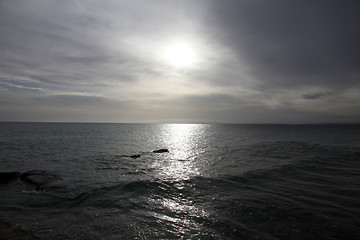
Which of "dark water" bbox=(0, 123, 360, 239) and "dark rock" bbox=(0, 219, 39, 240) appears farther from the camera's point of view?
"dark water" bbox=(0, 123, 360, 239)

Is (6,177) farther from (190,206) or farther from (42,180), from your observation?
(190,206)

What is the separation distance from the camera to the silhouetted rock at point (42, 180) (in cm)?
1573

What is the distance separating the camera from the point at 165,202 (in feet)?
42.8

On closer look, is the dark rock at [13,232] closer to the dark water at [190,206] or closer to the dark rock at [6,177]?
the dark water at [190,206]

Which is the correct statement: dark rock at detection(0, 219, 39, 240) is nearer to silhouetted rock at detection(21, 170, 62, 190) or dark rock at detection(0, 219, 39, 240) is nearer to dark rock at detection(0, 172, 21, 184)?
silhouetted rock at detection(21, 170, 62, 190)

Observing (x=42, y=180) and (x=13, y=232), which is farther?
(x=42, y=180)

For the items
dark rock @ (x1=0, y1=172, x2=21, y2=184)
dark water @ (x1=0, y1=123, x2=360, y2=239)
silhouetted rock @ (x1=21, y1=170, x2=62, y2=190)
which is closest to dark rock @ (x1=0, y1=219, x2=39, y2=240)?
dark water @ (x1=0, y1=123, x2=360, y2=239)

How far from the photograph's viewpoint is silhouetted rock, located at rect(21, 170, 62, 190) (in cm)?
1573

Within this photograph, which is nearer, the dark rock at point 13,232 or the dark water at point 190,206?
the dark rock at point 13,232

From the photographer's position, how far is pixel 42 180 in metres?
17.0

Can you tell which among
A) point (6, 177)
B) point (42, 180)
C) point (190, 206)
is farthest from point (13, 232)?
point (6, 177)

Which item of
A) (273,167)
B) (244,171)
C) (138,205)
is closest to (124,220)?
(138,205)

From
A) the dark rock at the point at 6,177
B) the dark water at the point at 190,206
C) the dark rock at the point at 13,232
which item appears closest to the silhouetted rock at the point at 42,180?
the dark water at the point at 190,206

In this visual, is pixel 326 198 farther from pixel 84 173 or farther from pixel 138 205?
pixel 84 173
